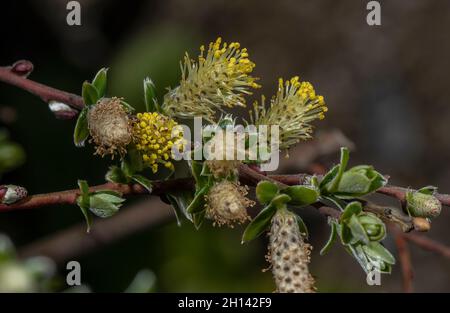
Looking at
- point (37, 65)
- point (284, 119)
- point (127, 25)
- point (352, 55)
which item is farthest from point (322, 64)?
point (284, 119)

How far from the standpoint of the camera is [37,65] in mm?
2488

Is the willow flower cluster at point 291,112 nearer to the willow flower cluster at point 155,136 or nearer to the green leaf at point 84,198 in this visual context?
the willow flower cluster at point 155,136

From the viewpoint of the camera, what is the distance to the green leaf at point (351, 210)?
104cm

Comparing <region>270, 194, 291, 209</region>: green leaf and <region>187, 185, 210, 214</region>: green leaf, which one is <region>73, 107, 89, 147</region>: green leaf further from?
<region>270, 194, 291, 209</region>: green leaf

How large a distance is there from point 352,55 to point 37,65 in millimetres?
1399

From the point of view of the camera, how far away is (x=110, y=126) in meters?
1.08

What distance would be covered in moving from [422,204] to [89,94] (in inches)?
22.1

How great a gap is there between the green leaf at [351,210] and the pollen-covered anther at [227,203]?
145mm

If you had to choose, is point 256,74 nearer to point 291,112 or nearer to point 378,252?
point 291,112

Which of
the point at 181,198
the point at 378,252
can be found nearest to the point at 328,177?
the point at 378,252

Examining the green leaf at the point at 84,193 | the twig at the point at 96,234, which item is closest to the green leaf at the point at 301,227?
the green leaf at the point at 84,193

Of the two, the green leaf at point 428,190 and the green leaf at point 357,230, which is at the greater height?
the green leaf at point 428,190

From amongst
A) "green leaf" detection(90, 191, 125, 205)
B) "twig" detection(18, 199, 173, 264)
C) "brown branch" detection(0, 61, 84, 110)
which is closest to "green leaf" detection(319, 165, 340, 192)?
"green leaf" detection(90, 191, 125, 205)

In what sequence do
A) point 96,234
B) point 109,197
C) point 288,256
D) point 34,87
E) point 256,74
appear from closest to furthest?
1. point 288,256
2. point 109,197
3. point 34,87
4. point 96,234
5. point 256,74
